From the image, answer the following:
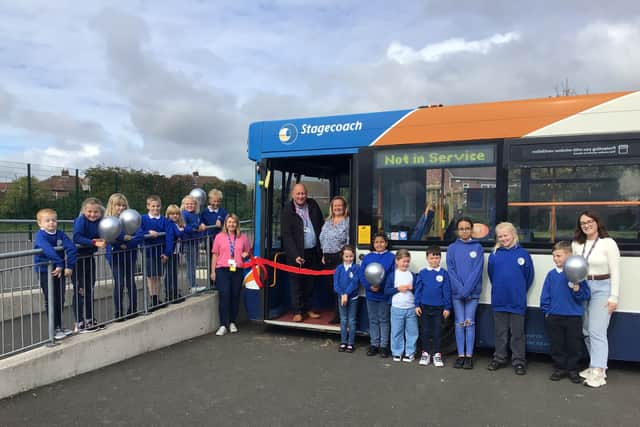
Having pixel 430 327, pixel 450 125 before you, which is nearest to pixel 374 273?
pixel 430 327

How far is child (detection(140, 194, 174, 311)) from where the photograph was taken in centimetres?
626

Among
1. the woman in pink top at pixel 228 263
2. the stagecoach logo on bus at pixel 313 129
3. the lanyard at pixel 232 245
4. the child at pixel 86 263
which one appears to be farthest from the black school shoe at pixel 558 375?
the child at pixel 86 263

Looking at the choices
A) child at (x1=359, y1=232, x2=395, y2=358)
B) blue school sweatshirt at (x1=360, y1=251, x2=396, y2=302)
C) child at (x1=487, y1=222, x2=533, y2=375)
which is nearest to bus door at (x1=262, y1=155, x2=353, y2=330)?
child at (x1=359, y1=232, x2=395, y2=358)

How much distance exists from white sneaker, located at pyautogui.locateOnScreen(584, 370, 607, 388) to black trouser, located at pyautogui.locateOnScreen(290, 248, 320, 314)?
3.42 m

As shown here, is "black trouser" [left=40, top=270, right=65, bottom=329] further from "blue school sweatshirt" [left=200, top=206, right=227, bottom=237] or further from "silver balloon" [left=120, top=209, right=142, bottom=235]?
"blue school sweatshirt" [left=200, top=206, right=227, bottom=237]

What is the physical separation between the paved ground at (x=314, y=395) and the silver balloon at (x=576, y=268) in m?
1.08

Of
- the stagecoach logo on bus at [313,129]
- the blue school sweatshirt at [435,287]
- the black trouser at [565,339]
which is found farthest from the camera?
the stagecoach logo on bus at [313,129]

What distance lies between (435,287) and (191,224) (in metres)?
3.66

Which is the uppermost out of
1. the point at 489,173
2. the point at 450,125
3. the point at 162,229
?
the point at 450,125

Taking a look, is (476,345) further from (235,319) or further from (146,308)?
(146,308)

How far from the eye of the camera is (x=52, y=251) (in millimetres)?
4871

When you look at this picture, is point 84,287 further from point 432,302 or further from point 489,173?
point 489,173

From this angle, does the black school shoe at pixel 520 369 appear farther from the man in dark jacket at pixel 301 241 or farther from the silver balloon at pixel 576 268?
the man in dark jacket at pixel 301 241

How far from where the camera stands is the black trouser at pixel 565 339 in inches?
185
